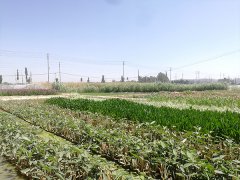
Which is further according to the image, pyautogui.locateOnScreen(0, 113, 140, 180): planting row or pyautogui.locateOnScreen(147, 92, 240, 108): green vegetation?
pyautogui.locateOnScreen(147, 92, 240, 108): green vegetation

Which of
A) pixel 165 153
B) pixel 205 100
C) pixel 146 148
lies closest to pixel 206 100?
pixel 205 100

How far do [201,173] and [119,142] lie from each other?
214cm

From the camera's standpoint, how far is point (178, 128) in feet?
21.5

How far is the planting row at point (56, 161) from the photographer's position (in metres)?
3.51

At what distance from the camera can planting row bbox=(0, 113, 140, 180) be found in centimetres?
351

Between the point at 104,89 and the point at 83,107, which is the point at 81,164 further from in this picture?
the point at 104,89

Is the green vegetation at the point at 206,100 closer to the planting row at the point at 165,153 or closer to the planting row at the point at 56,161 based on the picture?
the planting row at the point at 165,153

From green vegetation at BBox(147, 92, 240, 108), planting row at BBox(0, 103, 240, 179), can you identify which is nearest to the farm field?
planting row at BBox(0, 103, 240, 179)

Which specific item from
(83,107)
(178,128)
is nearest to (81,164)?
(178,128)

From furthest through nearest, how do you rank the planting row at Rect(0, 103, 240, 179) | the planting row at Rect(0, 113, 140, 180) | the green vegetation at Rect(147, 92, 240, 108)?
the green vegetation at Rect(147, 92, 240, 108)
the planting row at Rect(0, 113, 140, 180)
the planting row at Rect(0, 103, 240, 179)

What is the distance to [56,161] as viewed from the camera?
3.72 metres

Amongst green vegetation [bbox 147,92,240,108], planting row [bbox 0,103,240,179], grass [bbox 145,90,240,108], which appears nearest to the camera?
planting row [bbox 0,103,240,179]

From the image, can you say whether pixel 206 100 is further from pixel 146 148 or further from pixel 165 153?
pixel 165 153

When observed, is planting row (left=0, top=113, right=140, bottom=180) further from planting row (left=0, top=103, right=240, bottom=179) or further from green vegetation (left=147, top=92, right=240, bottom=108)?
green vegetation (left=147, top=92, right=240, bottom=108)
